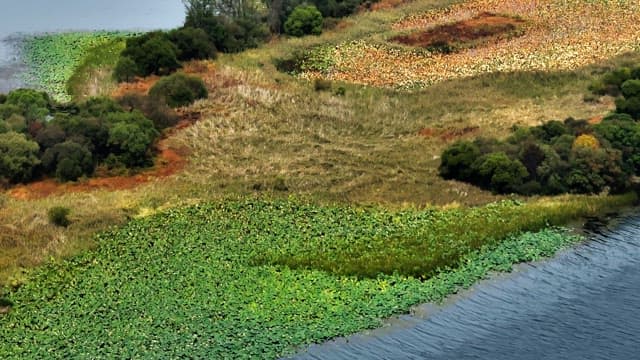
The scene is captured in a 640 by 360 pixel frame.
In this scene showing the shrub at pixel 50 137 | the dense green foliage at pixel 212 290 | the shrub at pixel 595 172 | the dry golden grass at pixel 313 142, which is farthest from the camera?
the shrub at pixel 50 137

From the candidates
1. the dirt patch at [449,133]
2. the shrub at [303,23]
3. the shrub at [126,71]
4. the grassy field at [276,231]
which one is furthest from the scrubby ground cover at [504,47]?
the shrub at [126,71]

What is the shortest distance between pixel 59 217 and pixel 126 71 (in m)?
26.4

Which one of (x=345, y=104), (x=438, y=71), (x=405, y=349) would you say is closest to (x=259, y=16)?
(x=438, y=71)

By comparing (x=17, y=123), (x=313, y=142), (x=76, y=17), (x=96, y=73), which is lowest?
(x=313, y=142)

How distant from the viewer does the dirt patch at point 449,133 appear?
167ft

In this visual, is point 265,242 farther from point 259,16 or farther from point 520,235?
point 259,16

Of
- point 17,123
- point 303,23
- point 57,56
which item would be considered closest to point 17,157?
point 17,123

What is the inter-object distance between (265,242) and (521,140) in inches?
685

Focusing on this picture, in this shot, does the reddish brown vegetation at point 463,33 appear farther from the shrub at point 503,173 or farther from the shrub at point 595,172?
the shrub at point 595,172

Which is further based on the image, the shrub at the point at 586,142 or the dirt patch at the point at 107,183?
the dirt patch at the point at 107,183

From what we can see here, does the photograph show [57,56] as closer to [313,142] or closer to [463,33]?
[313,142]

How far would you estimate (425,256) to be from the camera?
115 ft

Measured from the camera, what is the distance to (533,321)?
3053cm

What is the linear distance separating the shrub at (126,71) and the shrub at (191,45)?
5.30 meters
